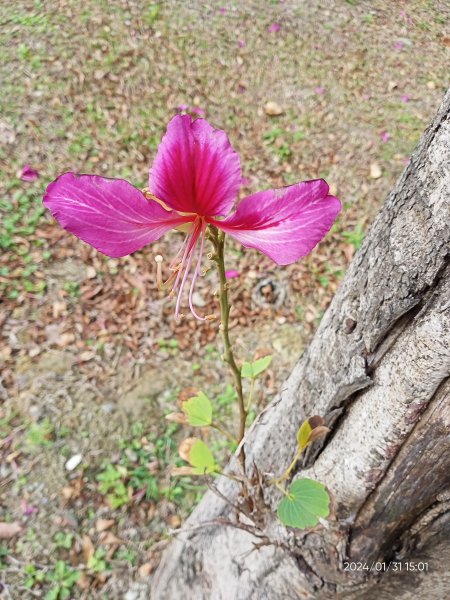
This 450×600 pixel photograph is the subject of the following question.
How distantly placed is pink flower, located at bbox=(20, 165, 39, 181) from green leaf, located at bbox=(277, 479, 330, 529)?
2859 mm

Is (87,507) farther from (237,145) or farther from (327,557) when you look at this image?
(237,145)

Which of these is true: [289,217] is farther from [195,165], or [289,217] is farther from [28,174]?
[28,174]

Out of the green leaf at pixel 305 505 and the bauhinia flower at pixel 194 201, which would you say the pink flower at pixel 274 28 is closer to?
the green leaf at pixel 305 505

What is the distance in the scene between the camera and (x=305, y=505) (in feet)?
3.32

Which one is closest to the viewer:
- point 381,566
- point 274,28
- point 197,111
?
point 381,566

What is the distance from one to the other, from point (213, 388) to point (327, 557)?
1558 mm

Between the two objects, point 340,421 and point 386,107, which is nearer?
point 340,421

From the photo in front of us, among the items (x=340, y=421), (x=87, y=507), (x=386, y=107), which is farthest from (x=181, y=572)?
(x=386, y=107)

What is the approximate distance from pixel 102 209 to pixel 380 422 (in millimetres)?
582

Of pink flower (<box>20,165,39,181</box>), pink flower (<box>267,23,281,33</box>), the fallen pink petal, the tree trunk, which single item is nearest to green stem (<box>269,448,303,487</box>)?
the tree trunk

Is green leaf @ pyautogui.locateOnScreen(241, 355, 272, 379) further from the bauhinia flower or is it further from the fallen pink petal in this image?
the fallen pink petal

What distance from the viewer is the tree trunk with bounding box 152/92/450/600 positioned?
695mm

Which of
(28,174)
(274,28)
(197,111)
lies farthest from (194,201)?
(274,28)

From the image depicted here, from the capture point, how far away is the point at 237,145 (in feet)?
11.8
